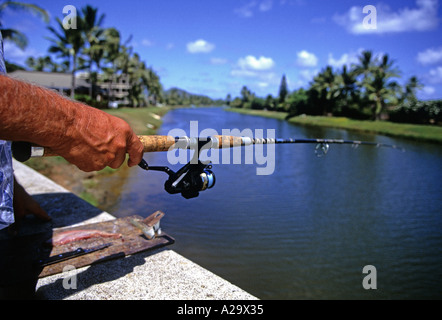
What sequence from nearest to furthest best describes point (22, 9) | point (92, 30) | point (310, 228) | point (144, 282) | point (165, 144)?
point (165, 144) < point (144, 282) < point (310, 228) < point (22, 9) < point (92, 30)

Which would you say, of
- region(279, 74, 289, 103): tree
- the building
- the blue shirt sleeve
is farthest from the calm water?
region(279, 74, 289, 103): tree

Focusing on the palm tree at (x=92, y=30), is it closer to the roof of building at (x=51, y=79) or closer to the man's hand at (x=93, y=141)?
the roof of building at (x=51, y=79)

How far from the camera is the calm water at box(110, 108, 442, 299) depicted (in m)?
7.53

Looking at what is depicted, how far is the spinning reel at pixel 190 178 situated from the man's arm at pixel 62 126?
62cm

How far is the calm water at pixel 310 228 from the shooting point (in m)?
7.53

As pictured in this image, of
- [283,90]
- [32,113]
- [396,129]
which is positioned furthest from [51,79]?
[283,90]

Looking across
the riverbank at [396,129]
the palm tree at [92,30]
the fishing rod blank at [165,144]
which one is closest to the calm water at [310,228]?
the fishing rod blank at [165,144]

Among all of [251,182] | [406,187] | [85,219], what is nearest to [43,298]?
[85,219]

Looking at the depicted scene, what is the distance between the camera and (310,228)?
404 inches

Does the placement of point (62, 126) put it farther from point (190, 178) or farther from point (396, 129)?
point (396, 129)

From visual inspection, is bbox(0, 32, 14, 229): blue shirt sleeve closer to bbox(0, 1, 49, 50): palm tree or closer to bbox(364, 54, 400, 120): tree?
bbox(0, 1, 49, 50): palm tree

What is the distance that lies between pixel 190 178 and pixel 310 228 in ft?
25.9

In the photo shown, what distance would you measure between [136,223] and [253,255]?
3.30 m

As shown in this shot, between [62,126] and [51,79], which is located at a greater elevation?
[51,79]
